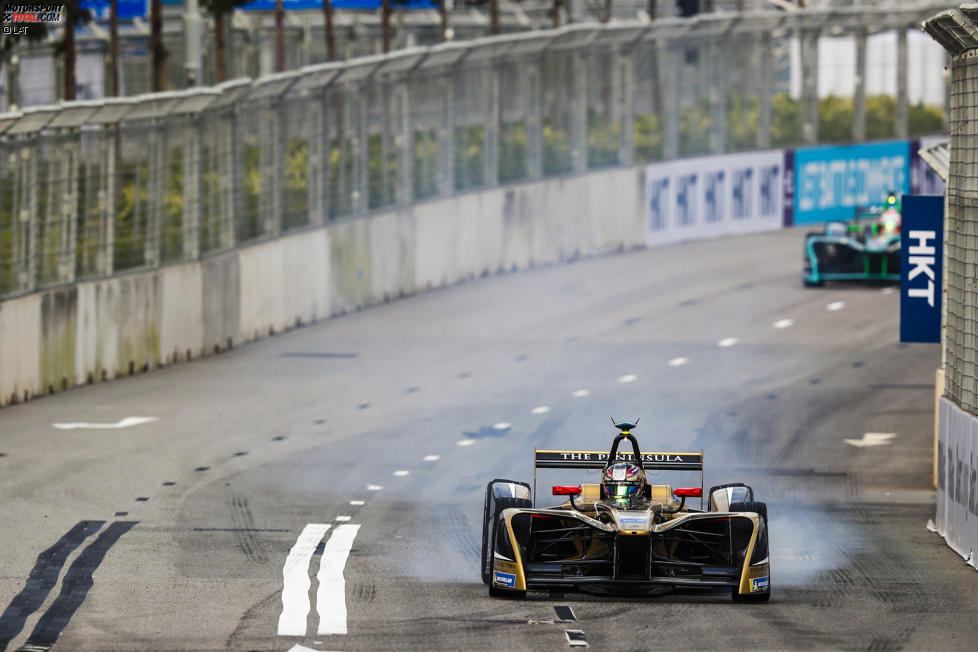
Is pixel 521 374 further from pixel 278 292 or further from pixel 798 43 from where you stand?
pixel 798 43

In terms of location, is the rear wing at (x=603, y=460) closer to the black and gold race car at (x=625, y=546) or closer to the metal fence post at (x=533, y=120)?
the black and gold race car at (x=625, y=546)

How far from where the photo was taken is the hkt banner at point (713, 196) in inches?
1550

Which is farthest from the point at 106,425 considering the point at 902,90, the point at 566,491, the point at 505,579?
the point at 902,90

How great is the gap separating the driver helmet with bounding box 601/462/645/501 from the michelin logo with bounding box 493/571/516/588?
1.12 metres

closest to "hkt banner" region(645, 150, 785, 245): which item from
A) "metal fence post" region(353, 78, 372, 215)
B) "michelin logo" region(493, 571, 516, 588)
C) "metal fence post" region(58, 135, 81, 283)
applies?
"metal fence post" region(353, 78, 372, 215)

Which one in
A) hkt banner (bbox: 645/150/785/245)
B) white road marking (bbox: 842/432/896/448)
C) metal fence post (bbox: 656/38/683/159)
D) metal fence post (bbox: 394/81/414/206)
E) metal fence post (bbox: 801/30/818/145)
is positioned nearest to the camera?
white road marking (bbox: 842/432/896/448)

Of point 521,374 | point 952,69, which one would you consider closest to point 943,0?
point 521,374

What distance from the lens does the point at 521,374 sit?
25.2 metres

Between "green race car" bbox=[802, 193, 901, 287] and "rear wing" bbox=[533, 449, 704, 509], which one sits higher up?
"green race car" bbox=[802, 193, 901, 287]

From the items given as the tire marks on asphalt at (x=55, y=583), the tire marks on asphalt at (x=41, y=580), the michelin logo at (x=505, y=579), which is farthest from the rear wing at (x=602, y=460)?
the tire marks on asphalt at (x=41, y=580)

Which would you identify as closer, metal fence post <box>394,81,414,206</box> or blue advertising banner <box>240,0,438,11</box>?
metal fence post <box>394,81,414,206</box>

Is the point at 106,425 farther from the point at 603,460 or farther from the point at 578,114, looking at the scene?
the point at 578,114

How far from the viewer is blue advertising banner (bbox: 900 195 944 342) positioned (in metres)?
18.1

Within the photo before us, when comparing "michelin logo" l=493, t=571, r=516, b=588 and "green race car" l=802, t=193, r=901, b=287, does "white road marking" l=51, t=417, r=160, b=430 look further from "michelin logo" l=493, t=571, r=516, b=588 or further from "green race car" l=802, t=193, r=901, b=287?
"green race car" l=802, t=193, r=901, b=287
